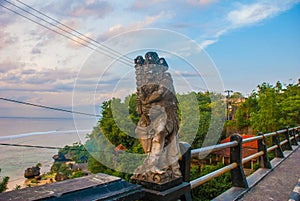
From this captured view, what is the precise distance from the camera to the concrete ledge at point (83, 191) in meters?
Answer: 1.06

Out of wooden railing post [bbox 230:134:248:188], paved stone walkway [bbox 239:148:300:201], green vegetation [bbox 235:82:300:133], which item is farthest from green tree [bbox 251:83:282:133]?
wooden railing post [bbox 230:134:248:188]

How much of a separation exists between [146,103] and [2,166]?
10.1 metres

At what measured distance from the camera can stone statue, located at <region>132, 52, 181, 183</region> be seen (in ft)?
5.99

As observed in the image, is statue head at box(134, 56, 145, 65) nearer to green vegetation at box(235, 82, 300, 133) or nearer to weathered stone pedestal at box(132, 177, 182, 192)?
weathered stone pedestal at box(132, 177, 182, 192)

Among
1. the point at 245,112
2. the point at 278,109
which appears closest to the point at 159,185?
the point at 278,109

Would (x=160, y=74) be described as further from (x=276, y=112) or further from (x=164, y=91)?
(x=276, y=112)

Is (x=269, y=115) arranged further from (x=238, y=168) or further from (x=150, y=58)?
(x=150, y=58)

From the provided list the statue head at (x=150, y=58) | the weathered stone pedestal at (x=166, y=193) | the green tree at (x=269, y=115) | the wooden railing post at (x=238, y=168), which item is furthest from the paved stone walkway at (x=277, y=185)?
the green tree at (x=269, y=115)

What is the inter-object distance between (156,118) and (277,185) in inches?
114

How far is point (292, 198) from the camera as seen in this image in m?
1.32

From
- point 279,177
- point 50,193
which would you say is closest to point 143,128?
point 50,193

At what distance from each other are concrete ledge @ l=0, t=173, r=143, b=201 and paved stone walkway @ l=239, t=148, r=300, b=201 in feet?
7.47

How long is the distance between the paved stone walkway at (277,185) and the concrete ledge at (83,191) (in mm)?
2276

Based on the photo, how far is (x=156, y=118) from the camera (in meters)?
1.87
